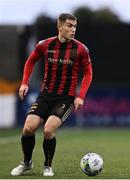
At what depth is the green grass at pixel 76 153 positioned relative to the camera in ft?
40.2

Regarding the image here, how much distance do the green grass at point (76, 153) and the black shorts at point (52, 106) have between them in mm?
894

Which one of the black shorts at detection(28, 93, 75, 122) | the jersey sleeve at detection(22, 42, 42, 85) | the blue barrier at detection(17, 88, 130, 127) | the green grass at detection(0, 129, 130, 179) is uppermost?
the jersey sleeve at detection(22, 42, 42, 85)

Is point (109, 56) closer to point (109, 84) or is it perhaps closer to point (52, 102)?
point (109, 84)

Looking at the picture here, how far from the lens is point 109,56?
28.7 m

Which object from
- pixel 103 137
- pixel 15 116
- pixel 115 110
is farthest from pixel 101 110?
pixel 103 137

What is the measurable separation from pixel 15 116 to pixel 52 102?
15.9 metres

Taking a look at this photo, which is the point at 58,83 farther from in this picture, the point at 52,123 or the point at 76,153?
the point at 76,153

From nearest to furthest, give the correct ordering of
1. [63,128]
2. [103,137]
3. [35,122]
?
1. [35,122]
2. [103,137]
3. [63,128]

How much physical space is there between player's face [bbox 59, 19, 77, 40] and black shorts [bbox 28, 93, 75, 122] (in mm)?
919

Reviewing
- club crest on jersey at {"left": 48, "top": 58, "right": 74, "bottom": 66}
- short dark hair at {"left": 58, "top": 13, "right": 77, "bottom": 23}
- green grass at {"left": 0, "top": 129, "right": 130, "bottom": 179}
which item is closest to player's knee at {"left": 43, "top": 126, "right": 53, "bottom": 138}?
green grass at {"left": 0, "top": 129, "right": 130, "bottom": 179}

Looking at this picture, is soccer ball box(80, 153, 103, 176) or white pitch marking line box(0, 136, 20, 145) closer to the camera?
soccer ball box(80, 153, 103, 176)

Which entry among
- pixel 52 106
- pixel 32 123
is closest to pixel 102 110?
pixel 52 106

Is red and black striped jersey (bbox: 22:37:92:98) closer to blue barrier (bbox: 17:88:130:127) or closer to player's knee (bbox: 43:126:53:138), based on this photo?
player's knee (bbox: 43:126:53:138)

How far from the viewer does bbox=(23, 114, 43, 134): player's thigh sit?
38.8ft
